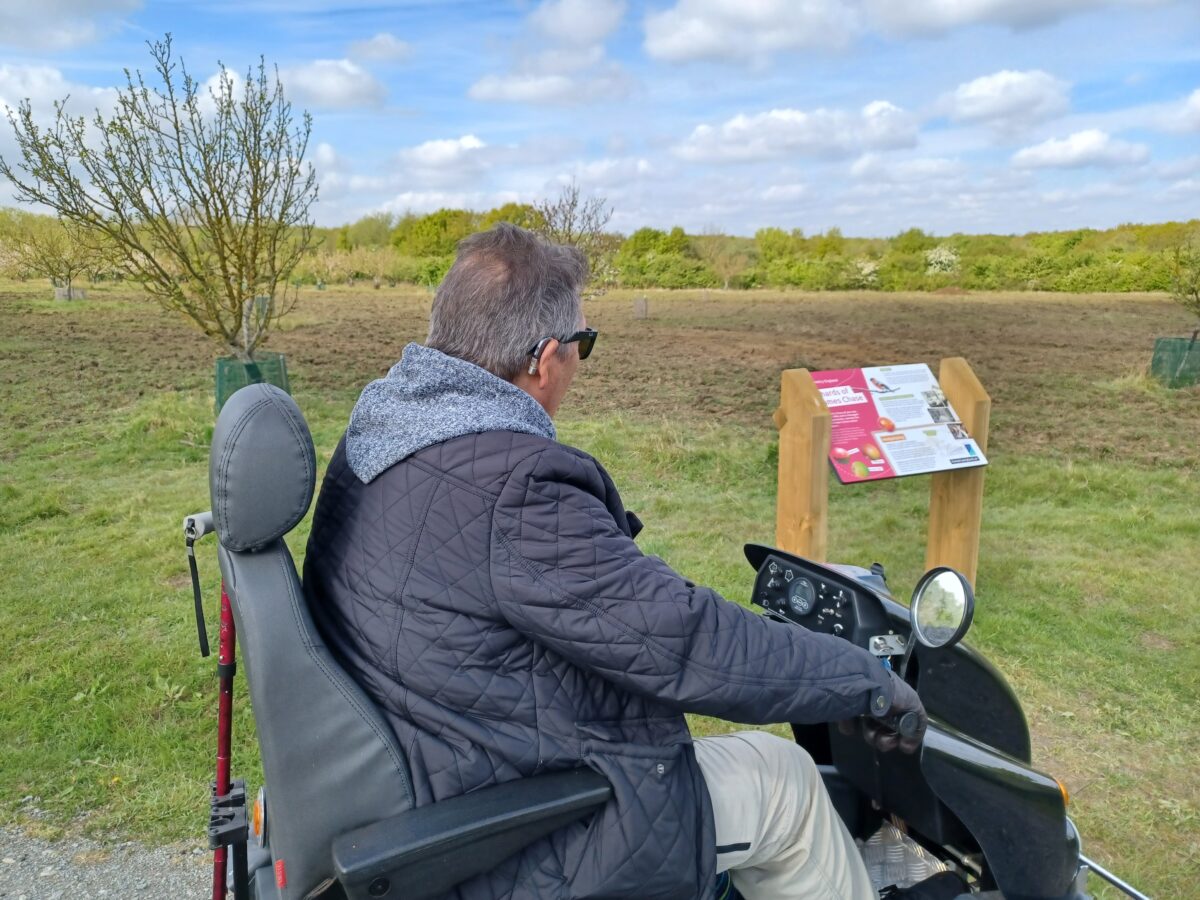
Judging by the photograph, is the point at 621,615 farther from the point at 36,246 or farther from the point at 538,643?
the point at 36,246

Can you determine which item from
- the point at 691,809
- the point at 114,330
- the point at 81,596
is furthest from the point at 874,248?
the point at 691,809

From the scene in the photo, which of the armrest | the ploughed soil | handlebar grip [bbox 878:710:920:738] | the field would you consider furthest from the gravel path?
the ploughed soil

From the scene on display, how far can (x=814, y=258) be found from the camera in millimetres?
31391

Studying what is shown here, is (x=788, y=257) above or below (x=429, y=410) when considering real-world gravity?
above

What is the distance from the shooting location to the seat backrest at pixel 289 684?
4.98ft

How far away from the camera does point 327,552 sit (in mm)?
1805

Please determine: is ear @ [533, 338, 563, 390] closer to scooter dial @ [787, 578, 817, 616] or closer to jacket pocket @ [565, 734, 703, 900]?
jacket pocket @ [565, 734, 703, 900]

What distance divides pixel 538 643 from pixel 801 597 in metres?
0.85

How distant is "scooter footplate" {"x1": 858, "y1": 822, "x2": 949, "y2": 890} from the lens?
7.06ft

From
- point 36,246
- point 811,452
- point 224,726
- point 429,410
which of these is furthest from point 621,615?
point 36,246

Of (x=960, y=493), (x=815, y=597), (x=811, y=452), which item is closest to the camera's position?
(x=815, y=597)

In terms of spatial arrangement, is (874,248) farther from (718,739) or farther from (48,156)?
(718,739)

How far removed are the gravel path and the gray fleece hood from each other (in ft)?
6.25

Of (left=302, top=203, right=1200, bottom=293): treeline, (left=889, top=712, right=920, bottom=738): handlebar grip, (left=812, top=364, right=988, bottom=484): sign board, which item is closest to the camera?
(left=889, top=712, right=920, bottom=738): handlebar grip
